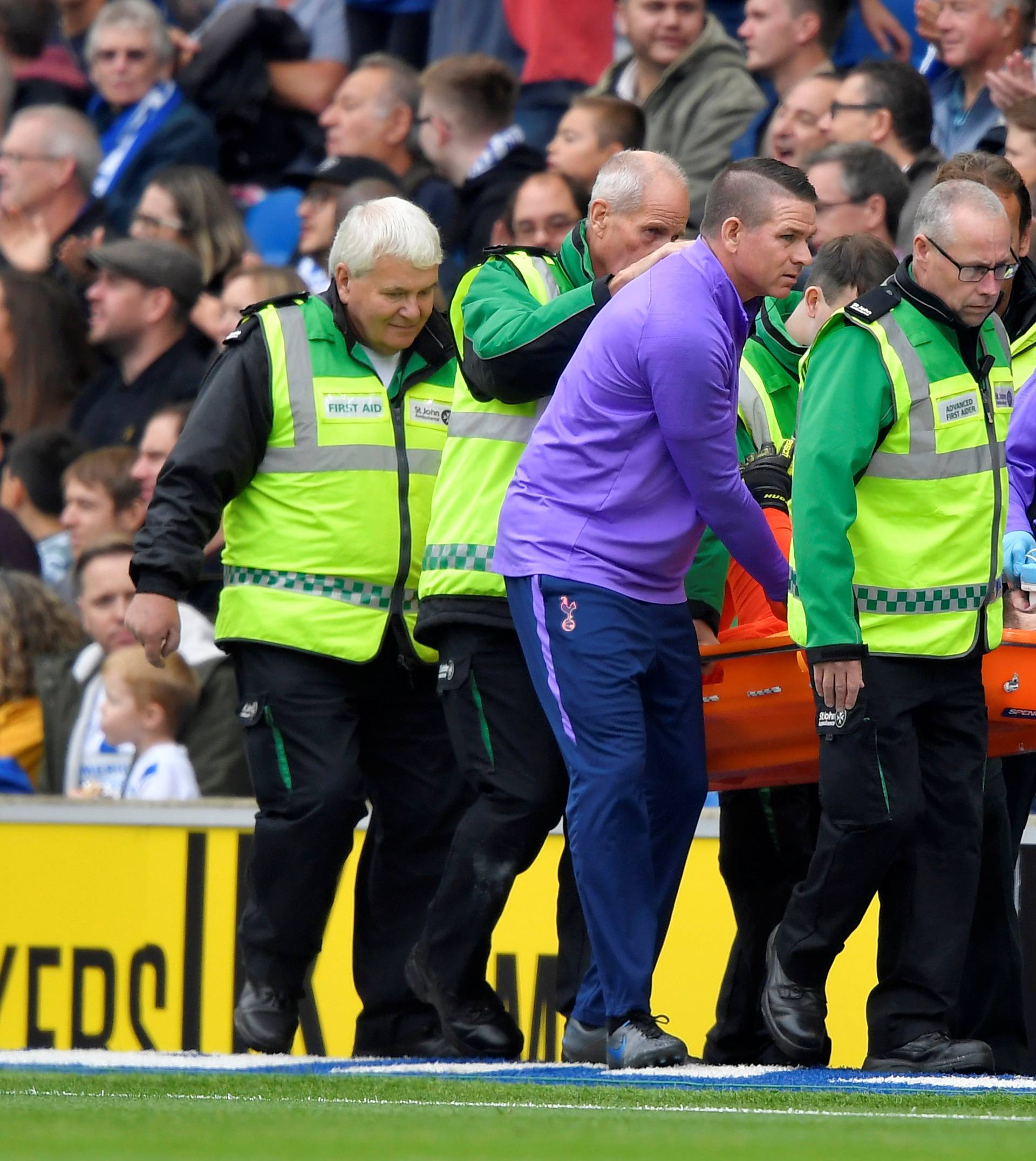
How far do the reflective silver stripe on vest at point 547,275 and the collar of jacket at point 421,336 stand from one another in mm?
519

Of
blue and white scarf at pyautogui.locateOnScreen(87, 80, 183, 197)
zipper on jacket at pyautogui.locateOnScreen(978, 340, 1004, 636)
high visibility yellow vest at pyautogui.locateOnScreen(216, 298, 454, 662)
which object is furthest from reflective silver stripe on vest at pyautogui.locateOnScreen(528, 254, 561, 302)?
blue and white scarf at pyautogui.locateOnScreen(87, 80, 183, 197)

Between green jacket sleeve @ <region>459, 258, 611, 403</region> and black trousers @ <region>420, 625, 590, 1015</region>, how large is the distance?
62 centimetres

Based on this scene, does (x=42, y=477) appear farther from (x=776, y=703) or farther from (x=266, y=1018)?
(x=776, y=703)

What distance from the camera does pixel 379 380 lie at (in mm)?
6621

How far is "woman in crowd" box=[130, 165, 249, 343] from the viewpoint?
11.0 m

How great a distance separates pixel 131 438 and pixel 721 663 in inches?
202

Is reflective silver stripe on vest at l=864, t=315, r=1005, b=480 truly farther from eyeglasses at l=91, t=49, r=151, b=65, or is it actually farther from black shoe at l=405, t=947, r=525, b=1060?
eyeglasses at l=91, t=49, r=151, b=65

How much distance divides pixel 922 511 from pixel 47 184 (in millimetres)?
7320

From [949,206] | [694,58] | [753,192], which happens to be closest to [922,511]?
[949,206]

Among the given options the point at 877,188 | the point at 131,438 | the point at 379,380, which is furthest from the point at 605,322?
the point at 131,438

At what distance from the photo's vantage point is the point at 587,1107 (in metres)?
4.99

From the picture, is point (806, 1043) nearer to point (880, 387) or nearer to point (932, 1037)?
point (932, 1037)

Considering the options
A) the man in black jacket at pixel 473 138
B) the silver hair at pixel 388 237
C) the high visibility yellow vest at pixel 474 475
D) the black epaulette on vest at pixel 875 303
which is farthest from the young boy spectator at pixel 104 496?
the black epaulette on vest at pixel 875 303

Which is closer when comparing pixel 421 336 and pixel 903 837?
pixel 903 837
